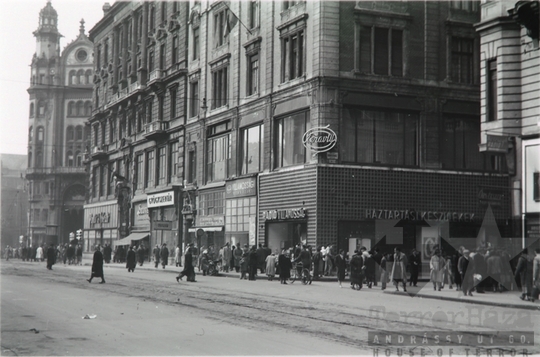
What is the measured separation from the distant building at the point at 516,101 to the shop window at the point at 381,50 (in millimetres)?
8480

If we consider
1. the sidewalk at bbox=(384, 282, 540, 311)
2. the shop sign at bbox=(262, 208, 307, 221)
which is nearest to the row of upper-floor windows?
the shop sign at bbox=(262, 208, 307, 221)

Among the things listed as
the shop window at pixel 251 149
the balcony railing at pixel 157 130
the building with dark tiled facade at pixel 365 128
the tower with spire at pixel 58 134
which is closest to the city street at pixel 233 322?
the building with dark tiled facade at pixel 365 128

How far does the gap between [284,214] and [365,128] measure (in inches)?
250

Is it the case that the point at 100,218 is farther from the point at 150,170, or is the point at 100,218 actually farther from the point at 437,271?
the point at 437,271

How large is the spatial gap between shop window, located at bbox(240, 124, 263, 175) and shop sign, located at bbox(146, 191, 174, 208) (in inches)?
472

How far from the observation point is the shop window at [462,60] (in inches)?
1569

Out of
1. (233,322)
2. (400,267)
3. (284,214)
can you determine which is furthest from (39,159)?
(233,322)

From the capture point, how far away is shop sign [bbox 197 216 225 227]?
47188 mm

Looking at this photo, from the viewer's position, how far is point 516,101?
2856cm

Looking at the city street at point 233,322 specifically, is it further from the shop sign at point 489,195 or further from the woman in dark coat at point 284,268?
the woman in dark coat at point 284,268

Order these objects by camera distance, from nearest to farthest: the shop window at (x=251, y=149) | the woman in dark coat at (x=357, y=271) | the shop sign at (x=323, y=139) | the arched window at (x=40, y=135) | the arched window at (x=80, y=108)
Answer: the woman in dark coat at (x=357, y=271) → the shop sign at (x=323, y=139) → the shop window at (x=251, y=149) → the arched window at (x=40, y=135) → the arched window at (x=80, y=108)

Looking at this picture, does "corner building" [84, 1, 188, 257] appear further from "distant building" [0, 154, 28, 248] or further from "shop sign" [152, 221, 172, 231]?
"distant building" [0, 154, 28, 248]

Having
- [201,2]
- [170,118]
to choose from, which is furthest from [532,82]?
[170,118]

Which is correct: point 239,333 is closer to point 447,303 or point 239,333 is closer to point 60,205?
point 447,303
